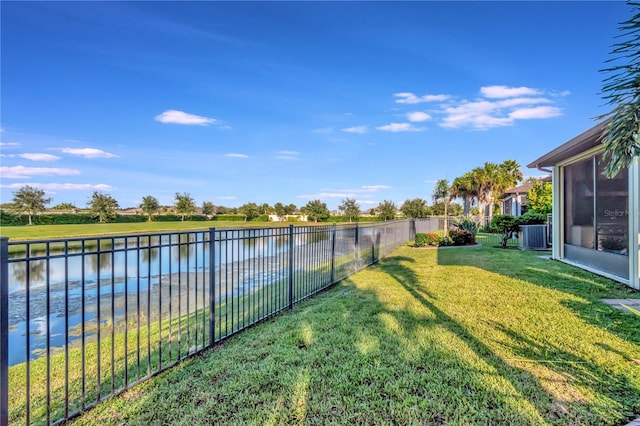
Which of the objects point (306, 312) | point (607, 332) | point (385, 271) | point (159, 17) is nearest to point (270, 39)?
point (159, 17)

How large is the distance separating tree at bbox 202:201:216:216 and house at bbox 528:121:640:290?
175 feet

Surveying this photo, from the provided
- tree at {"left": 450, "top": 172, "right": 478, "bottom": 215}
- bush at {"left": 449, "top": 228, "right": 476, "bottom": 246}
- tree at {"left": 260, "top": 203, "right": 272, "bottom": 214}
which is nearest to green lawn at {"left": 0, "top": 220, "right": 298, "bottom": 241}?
bush at {"left": 449, "top": 228, "right": 476, "bottom": 246}

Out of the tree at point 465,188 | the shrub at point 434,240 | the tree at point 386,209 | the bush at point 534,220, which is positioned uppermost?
the tree at point 465,188

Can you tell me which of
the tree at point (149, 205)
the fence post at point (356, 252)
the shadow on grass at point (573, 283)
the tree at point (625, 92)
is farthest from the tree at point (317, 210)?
the tree at point (625, 92)

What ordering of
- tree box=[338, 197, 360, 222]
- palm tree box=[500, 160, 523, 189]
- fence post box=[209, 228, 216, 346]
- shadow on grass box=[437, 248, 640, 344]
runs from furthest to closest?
tree box=[338, 197, 360, 222] → palm tree box=[500, 160, 523, 189] → shadow on grass box=[437, 248, 640, 344] → fence post box=[209, 228, 216, 346]

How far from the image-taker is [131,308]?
6863 mm

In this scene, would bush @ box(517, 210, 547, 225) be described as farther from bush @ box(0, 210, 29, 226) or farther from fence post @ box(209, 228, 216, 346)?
bush @ box(0, 210, 29, 226)

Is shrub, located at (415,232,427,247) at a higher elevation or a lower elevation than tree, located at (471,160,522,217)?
lower

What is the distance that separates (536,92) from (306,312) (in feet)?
46.7

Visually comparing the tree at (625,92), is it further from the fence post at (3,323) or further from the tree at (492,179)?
the tree at (492,179)

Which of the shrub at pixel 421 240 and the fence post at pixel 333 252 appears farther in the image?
the shrub at pixel 421 240

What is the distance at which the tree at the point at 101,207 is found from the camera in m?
37.1

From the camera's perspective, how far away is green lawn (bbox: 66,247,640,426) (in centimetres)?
228

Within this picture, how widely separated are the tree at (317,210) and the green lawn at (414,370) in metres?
38.9
